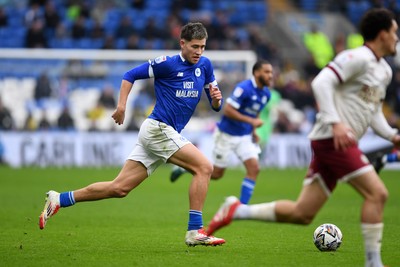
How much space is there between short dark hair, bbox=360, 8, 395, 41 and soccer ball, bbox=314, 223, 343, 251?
264 cm

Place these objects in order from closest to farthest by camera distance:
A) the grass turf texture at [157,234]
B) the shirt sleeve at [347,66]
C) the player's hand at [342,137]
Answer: the player's hand at [342,137], the shirt sleeve at [347,66], the grass turf texture at [157,234]

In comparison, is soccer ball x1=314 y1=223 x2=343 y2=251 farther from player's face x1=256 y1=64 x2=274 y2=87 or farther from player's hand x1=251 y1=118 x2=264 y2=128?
player's face x1=256 y1=64 x2=274 y2=87

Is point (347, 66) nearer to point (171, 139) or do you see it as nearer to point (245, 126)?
point (171, 139)

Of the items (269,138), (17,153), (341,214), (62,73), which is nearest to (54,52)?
(62,73)

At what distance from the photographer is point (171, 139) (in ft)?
31.2

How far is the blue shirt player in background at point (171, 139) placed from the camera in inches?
372

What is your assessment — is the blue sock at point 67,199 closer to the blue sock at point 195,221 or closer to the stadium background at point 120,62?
the blue sock at point 195,221

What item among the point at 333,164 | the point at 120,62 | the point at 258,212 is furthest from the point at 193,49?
the point at 120,62

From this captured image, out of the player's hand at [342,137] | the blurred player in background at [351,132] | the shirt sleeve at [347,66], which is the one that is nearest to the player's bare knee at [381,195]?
the blurred player in background at [351,132]

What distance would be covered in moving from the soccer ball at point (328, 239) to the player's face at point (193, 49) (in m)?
2.44

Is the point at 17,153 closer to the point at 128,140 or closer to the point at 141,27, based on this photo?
the point at 128,140

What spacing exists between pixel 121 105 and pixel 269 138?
17062mm

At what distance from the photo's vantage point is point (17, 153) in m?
25.2

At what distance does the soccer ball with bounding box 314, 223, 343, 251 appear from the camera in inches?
365
